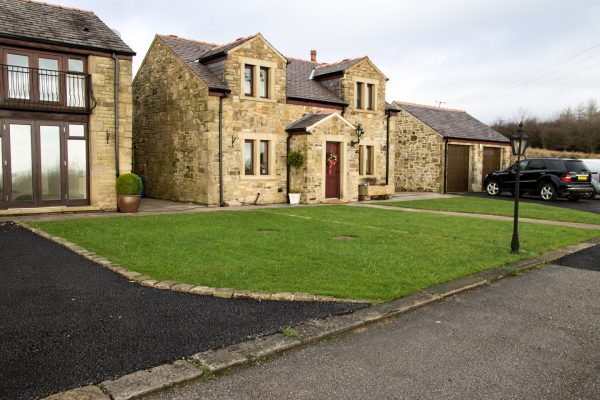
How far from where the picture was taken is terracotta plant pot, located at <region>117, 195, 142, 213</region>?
15828 millimetres

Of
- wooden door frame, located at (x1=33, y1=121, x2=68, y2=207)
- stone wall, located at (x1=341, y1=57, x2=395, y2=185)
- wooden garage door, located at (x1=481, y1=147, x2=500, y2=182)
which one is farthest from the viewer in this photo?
wooden garage door, located at (x1=481, y1=147, x2=500, y2=182)

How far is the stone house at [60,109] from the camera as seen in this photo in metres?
14.7

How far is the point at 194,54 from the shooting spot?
20750 millimetres

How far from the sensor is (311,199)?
2002cm

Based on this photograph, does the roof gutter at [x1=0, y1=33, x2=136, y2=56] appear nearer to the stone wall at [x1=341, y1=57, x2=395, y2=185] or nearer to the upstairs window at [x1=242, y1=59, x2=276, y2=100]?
the upstairs window at [x1=242, y1=59, x2=276, y2=100]

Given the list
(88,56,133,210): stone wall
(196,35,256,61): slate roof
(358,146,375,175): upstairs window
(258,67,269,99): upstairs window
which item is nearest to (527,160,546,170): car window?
(358,146,375,175): upstairs window

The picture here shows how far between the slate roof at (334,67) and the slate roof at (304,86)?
0.46 meters

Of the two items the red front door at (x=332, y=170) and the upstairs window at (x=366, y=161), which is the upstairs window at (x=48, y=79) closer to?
the red front door at (x=332, y=170)

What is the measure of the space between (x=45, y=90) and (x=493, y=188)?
21.8 meters

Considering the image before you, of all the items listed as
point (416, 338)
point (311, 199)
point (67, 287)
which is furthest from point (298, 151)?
point (416, 338)

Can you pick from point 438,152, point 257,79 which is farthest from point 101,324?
point 438,152

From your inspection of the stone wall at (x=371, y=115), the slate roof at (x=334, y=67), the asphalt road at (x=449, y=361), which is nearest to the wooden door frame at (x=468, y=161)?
the stone wall at (x=371, y=115)

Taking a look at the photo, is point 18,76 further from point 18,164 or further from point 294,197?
point 294,197

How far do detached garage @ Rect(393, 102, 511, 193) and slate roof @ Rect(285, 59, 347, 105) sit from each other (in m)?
5.45
